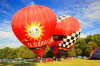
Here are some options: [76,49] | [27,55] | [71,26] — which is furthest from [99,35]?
[71,26]

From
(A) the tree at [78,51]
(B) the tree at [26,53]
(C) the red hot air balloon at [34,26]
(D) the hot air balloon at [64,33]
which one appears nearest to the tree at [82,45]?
(A) the tree at [78,51]

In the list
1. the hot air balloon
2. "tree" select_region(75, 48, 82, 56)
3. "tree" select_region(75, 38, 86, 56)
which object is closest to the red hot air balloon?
the hot air balloon

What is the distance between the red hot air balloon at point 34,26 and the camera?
28.7m

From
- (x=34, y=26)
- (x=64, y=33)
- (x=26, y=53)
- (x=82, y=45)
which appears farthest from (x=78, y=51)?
(x=34, y=26)

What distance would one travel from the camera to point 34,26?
28594mm

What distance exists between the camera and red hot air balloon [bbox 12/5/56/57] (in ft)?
94.2

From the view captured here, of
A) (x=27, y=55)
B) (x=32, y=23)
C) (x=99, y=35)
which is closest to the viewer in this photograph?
(x=32, y=23)

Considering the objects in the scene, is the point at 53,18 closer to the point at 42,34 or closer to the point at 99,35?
the point at 42,34

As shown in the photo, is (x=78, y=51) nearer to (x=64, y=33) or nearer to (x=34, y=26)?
(x=64, y=33)

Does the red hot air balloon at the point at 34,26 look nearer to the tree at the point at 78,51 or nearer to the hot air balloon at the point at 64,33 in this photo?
the hot air balloon at the point at 64,33

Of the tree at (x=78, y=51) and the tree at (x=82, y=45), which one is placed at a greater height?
the tree at (x=82, y=45)

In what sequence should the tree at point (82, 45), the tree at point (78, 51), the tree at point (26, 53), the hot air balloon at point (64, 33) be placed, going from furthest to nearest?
the tree at point (26, 53)
the tree at point (82, 45)
the tree at point (78, 51)
the hot air balloon at point (64, 33)

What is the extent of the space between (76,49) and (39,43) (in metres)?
45.7

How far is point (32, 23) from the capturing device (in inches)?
1125
